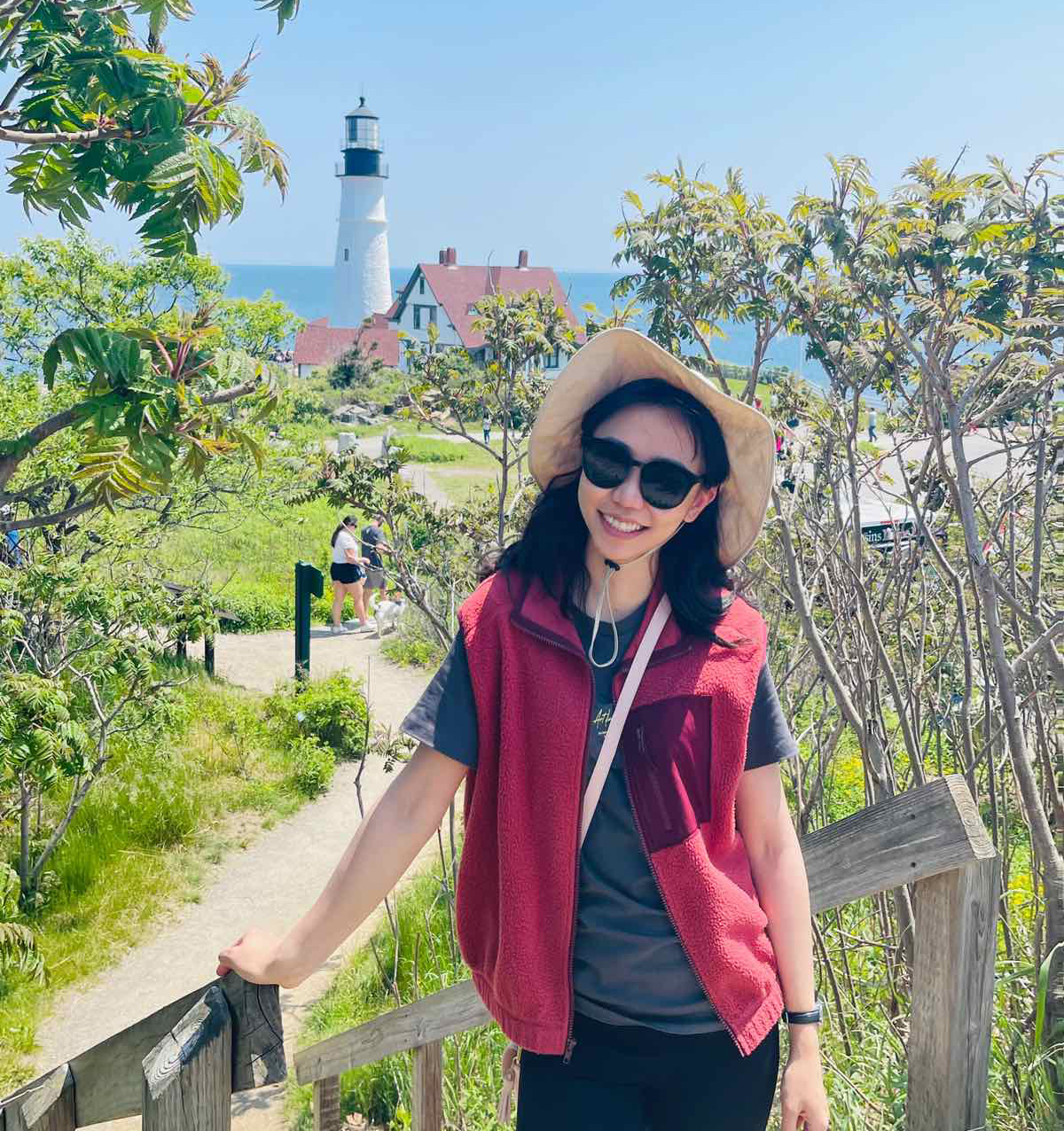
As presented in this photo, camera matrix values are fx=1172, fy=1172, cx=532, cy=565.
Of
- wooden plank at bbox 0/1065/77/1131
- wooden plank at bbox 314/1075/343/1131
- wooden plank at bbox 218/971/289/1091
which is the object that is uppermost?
wooden plank at bbox 218/971/289/1091

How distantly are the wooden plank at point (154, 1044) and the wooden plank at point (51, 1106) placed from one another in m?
0.01

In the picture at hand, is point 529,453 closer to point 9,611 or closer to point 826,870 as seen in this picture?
point 826,870

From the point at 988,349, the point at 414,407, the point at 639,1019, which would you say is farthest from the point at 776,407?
the point at 639,1019

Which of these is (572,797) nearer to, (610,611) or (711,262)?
(610,611)

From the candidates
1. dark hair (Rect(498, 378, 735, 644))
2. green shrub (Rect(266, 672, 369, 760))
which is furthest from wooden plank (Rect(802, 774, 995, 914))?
green shrub (Rect(266, 672, 369, 760))

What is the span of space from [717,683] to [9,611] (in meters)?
4.16

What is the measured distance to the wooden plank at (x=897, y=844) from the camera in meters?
1.82

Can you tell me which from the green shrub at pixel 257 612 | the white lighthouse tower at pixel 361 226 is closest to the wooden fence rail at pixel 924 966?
the green shrub at pixel 257 612

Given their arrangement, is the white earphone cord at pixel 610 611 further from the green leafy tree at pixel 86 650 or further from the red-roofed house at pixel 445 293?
the red-roofed house at pixel 445 293

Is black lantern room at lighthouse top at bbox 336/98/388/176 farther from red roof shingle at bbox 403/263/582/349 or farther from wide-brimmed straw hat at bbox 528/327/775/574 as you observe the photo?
wide-brimmed straw hat at bbox 528/327/775/574

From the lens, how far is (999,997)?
3.02 metres

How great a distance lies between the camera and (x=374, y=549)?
215 inches

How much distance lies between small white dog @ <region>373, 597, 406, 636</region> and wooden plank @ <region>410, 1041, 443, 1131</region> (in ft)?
32.1

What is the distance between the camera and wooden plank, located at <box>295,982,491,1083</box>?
2283 mm
